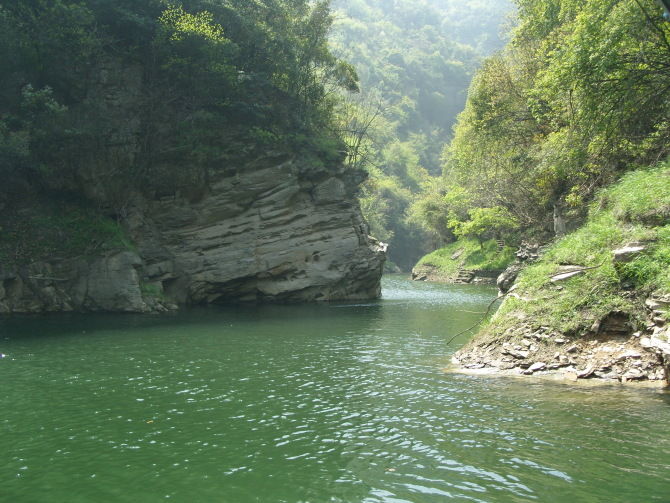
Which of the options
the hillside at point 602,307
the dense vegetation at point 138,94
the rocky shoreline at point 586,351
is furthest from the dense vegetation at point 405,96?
the rocky shoreline at point 586,351

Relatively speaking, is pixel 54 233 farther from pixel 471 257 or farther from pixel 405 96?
pixel 405 96

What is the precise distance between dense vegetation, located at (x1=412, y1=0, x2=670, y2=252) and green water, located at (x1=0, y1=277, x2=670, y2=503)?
975 centimetres

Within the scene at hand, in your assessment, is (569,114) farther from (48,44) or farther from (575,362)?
(48,44)

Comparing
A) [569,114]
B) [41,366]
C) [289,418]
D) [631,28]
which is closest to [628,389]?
[289,418]

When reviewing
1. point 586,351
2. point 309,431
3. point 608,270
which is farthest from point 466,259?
point 309,431

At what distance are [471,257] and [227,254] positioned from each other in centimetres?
3396

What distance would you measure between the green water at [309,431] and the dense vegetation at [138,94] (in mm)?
15069

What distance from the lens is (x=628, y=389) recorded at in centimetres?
1212

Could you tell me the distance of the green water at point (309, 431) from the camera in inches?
309

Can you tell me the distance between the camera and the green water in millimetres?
7844

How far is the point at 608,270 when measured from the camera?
47.9ft

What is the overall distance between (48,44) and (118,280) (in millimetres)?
13189

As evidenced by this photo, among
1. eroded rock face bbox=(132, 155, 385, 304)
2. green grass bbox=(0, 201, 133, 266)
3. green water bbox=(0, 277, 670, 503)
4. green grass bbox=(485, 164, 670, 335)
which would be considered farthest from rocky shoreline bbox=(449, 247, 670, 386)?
green grass bbox=(0, 201, 133, 266)

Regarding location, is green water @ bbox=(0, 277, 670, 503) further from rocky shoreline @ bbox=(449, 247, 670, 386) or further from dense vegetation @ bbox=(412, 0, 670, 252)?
dense vegetation @ bbox=(412, 0, 670, 252)
